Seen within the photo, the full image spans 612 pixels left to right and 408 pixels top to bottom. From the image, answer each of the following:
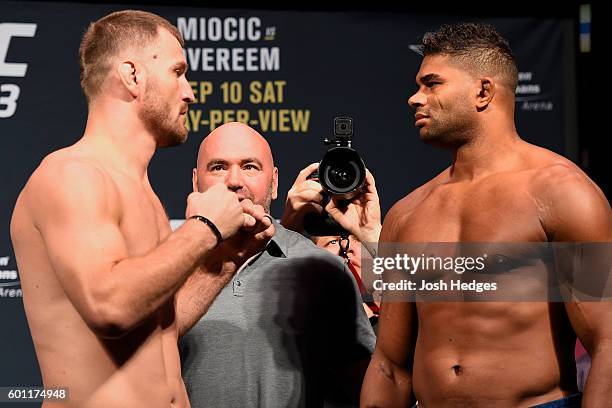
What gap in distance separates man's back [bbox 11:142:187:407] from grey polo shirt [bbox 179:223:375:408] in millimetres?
415

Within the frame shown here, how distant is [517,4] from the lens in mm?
3188

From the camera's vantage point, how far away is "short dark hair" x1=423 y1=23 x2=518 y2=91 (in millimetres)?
2064

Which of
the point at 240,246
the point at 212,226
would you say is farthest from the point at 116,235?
the point at 240,246

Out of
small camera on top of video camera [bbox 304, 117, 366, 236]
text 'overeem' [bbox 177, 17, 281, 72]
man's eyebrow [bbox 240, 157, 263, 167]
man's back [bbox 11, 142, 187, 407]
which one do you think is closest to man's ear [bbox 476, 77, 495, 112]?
small camera on top of video camera [bbox 304, 117, 366, 236]

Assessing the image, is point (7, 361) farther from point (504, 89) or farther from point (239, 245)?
point (504, 89)

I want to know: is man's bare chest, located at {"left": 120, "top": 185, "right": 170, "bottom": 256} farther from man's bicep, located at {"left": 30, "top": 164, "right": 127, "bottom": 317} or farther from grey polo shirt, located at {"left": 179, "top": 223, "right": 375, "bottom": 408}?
grey polo shirt, located at {"left": 179, "top": 223, "right": 375, "bottom": 408}

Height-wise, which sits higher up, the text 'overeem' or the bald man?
the text 'overeem'

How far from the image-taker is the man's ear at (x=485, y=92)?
6.73 feet

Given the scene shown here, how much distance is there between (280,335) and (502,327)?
0.51 meters

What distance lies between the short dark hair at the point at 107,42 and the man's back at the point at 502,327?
736mm

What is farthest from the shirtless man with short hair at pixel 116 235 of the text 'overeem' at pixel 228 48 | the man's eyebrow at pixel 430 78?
the text 'overeem' at pixel 228 48

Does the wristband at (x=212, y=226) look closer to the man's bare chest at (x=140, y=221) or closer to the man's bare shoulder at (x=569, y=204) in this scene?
the man's bare chest at (x=140, y=221)

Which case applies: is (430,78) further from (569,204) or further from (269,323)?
(269,323)

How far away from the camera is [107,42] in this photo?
1791 mm
